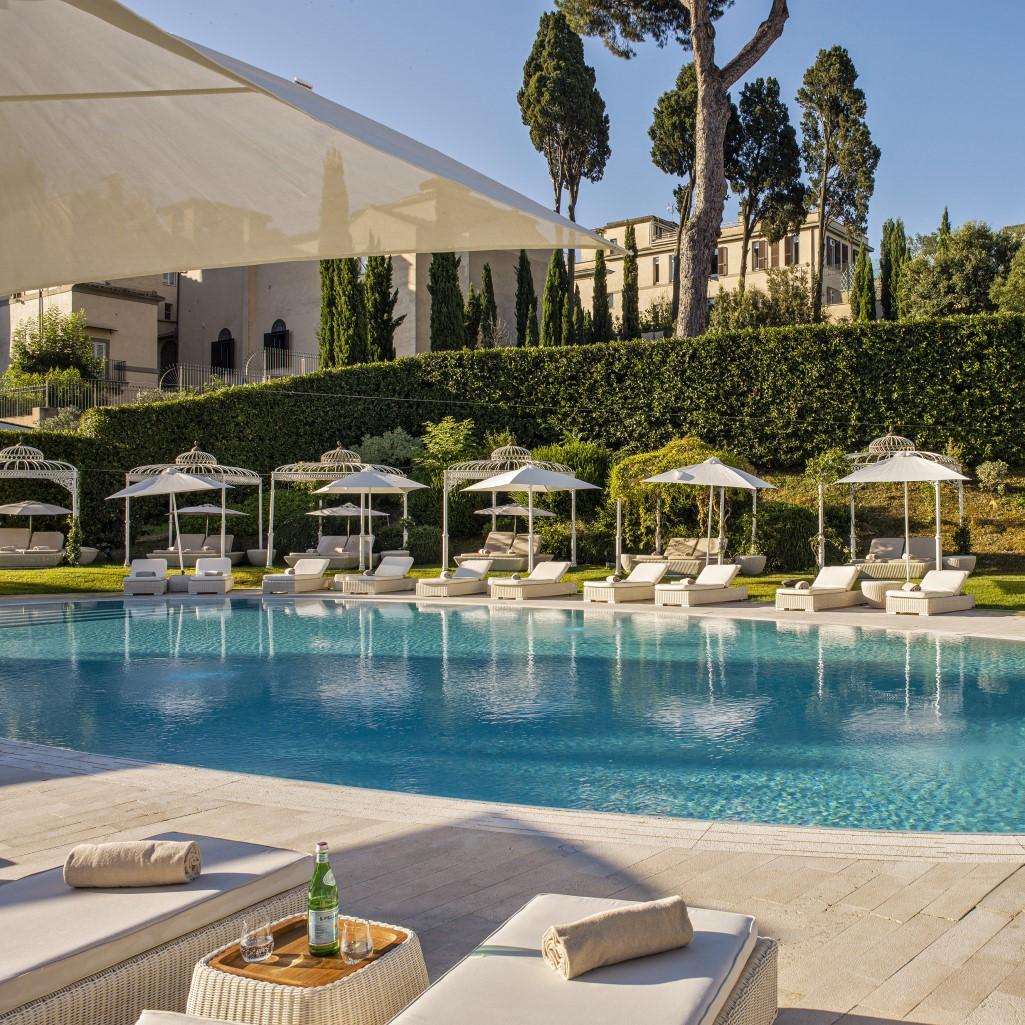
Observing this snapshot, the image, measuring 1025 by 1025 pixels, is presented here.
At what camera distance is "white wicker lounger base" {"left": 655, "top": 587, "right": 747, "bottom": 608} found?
17625mm

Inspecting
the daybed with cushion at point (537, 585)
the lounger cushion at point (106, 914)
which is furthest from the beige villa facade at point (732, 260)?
the lounger cushion at point (106, 914)

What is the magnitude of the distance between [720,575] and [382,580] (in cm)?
678

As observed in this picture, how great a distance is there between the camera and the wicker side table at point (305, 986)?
2.46 metres

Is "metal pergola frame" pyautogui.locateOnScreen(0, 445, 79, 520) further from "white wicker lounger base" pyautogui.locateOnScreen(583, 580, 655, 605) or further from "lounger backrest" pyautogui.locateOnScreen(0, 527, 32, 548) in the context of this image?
"white wicker lounger base" pyautogui.locateOnScreen(583, 580, 655, 605)

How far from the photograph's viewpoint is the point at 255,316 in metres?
41.8

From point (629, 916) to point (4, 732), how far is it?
7421mm

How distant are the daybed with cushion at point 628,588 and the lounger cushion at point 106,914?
15053 millimetres

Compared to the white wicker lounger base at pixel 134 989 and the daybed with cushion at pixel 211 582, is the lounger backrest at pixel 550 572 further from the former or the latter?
the white wicker lounger base at pixel 134 989

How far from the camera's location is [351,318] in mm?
33469

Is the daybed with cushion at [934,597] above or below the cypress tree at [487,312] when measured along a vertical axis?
below

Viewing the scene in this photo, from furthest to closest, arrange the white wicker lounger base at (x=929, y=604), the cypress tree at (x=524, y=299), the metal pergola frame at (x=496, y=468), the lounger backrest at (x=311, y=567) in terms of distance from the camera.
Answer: the cypress tree at (x=524, y=299)
the metal pergola frame at (x=496, y=468)
the lounger backrest at (x=311, y=567)
the white wicker lounger base at (x=929, y=604)

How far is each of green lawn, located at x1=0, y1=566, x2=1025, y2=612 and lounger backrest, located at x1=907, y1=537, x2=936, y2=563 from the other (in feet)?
2.81

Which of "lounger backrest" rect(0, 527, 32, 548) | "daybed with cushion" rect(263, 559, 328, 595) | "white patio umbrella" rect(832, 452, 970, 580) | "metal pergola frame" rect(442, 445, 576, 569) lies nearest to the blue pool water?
"white patio umbrella" rect(832, 452, 970, 580)

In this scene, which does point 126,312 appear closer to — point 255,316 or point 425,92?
point 255,316
